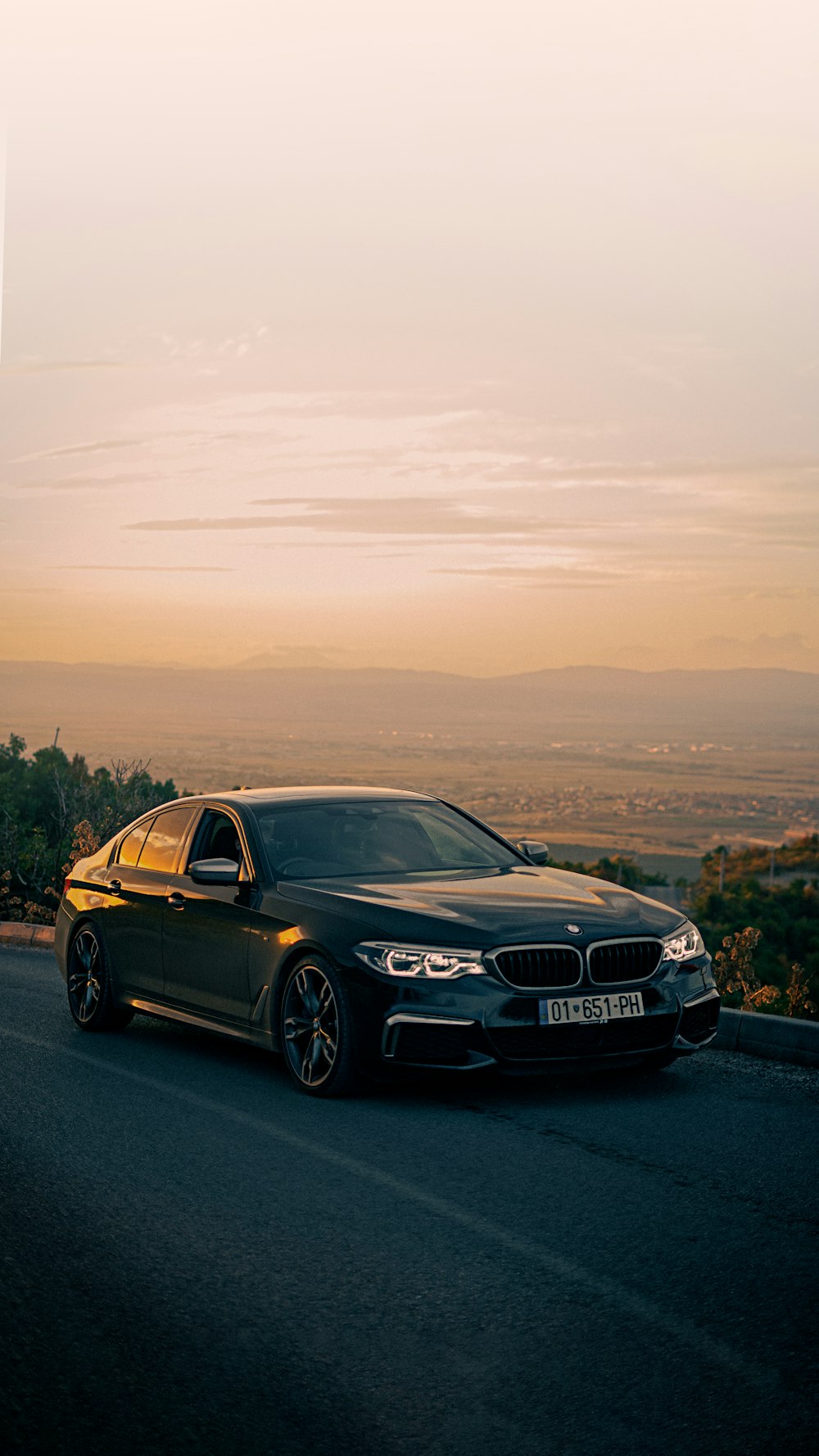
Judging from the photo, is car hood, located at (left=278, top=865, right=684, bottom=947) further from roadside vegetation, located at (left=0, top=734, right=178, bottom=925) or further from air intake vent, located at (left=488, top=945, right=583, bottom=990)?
roadside vegetation, located at (left=0, top=734, right=178, bottom=925)

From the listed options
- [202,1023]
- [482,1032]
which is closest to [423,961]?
[482,1032]

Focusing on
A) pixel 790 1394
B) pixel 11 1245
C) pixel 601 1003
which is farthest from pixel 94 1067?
pixel 790 1394

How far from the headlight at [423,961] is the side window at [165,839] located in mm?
2519

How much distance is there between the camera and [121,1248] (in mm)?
5730

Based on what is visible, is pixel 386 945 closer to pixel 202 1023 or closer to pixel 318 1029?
pixel 318 1029

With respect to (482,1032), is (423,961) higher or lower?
higher

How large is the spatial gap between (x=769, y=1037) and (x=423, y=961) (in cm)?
252

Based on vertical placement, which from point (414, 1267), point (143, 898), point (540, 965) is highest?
point (143, 898)

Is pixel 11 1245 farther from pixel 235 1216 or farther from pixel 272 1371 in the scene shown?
pixel 272 1371

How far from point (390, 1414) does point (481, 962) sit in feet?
13.0

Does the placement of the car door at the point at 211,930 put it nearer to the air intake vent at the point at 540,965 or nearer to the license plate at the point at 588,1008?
the air intake vent at the point at 540,965

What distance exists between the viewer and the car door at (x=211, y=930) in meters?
9.22

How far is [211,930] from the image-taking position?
31.2 ft

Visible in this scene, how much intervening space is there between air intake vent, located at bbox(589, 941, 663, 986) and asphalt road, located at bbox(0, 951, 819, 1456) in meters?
0.60
